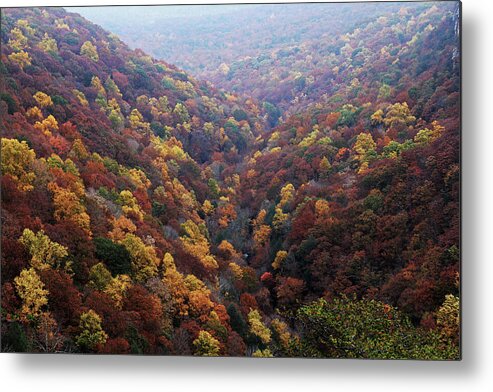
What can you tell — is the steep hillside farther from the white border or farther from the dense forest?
the white border

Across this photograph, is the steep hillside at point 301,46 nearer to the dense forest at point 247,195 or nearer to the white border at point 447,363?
the dense forest at point 247,195

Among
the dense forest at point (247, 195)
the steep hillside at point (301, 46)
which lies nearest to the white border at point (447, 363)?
the dense forest at point (247, 195)

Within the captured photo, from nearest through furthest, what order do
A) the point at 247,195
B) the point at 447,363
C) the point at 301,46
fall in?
the point at 447,363 < the point at 247,195 < the point at 301,46

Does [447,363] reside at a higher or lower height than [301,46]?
lower

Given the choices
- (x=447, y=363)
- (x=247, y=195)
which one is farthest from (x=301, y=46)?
(x=447, y=363)

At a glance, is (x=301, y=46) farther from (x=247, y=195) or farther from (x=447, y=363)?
(x=447, y=363)

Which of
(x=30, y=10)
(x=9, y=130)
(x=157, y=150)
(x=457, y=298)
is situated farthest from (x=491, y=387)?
(x=30, y=10)

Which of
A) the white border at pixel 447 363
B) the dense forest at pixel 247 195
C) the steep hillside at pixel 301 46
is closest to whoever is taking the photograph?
the white border at pixel 447 363

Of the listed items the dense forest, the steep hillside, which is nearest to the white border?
the dense forest
